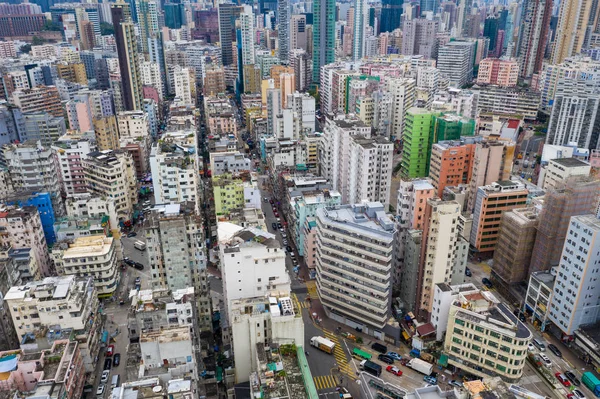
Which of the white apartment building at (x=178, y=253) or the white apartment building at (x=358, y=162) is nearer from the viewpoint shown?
the white apartment building at (x=178, y=253)

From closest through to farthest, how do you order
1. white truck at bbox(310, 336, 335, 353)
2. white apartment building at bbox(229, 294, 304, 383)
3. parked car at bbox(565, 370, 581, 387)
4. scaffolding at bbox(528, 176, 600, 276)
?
1. white apartment building at bbox(229, 294, 304, 383)
2. parked car at bbox(565, 370, 581, 387)
3. white truck at bbox(310, 336, 335, 353)
4. scaffolding at bbox(528, 176, 600, 276)

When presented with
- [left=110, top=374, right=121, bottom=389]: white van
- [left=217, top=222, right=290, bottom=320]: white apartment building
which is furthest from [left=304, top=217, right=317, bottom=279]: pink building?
[left=110, top=374, right=121, bottom=389]: white van

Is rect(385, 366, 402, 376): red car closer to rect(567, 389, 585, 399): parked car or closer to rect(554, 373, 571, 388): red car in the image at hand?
rect(554, 373, 571, 388): red car

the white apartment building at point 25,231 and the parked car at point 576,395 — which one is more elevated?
the white apartment building at point 25,231

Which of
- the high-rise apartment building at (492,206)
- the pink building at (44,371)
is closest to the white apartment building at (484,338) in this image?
the high-rise apartment building at (492,206)

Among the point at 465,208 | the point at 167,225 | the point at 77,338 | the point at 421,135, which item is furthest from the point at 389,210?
the point at 77,338

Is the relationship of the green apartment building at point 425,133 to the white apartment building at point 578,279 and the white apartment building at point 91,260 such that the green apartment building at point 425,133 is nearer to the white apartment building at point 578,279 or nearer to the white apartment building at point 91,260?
the white apartment building at point 578,279
